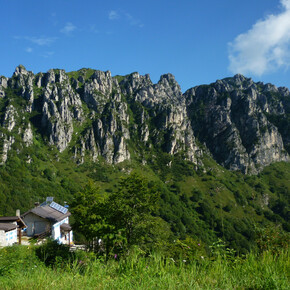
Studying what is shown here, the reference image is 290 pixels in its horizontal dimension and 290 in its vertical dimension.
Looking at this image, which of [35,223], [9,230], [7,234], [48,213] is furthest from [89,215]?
[48,213]

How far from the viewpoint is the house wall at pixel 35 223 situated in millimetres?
39562

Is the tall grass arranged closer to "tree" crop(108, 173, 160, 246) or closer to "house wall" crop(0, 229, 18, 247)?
"tree" crop(108, 173, 160, 246)

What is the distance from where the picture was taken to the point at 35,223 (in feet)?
131

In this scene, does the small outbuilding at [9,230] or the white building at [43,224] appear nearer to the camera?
the small outbuilding at [9,230]

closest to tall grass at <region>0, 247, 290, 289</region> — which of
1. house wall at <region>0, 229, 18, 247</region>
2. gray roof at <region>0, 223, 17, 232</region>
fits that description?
house wall at <region>0, 229, 18, 247</region>

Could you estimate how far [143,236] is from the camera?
20344mm

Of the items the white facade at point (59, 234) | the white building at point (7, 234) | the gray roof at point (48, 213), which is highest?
the gray roof at point (48, 213)

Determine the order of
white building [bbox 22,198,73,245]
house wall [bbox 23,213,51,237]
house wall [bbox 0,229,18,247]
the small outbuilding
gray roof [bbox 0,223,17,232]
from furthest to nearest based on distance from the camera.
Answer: house wall [bbox 23,213,51,237], white building [bbox 22,198,73,245], gray roof [bbox 0,223,17,232], the small outbuilding, house wall [bbox 0,229,18,247]

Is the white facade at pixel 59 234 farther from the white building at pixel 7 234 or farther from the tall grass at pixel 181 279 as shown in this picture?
the tall grass at pixel 181 279

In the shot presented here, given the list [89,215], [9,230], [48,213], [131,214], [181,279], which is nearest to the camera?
[181,279]

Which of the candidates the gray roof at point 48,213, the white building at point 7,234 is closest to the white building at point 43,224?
the gray roof at point 48,213

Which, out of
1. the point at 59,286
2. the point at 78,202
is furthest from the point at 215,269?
the point at 78,202

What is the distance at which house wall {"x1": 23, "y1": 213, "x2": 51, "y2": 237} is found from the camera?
130 ft

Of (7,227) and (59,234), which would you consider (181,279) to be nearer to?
(7,227)
